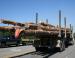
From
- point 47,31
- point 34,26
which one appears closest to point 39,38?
point 47,31

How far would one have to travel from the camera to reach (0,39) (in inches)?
1446

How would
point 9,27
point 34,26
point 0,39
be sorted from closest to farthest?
1. point 9,27
2. point 34,26
3. point 0,39

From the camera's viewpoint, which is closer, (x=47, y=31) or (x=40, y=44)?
(x=47, y=31)

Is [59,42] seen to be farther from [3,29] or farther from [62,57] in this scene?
[3,29]

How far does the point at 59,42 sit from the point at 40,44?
8.05 ft

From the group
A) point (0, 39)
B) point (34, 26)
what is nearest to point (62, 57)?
point (34, 26)

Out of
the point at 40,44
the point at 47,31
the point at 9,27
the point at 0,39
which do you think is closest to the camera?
the point at 9,27

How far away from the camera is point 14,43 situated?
127 ft

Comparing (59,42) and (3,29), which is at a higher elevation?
(3,29)

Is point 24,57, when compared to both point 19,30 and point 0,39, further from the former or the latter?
point 0,39

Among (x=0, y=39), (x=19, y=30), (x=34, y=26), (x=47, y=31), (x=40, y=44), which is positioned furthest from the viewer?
(x=0, y=39)

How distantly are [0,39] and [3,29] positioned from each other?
22.7 metres

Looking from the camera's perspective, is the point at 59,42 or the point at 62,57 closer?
the point at 62,57

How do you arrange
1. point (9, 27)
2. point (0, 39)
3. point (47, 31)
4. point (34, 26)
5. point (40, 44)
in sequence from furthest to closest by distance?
point (0, 39) → point (40, 44) → point (47, 31) → point (34, 26) → point (9, 27)
